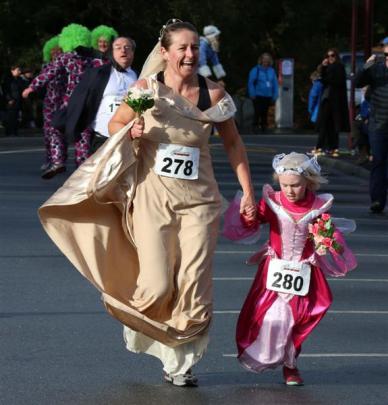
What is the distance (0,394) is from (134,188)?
1256 mm

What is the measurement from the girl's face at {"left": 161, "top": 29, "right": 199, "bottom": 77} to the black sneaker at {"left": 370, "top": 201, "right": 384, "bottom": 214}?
10.1 metres

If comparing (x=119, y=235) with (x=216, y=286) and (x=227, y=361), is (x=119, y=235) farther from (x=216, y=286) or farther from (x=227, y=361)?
(x=216, y=286)

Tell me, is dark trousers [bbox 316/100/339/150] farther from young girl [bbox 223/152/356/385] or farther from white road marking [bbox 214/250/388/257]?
young girl [bbox 223/152/356/385]

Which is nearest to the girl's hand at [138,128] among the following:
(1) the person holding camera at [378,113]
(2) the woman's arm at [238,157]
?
(2) the woman's arm at [238,157]

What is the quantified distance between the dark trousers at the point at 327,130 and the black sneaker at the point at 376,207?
8.96 m

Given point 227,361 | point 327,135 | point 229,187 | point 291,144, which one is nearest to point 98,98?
point 229,187

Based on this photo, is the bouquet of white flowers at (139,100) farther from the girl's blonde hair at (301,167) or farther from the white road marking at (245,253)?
the white road marking at (245,253)

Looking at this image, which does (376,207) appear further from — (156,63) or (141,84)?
(141,84)

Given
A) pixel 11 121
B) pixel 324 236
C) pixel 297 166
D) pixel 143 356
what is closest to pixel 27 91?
pixel 143 356

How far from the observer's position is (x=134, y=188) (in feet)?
26.6

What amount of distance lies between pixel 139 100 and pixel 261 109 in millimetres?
29632

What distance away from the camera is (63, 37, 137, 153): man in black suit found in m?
15.6

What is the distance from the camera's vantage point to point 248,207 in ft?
26.6

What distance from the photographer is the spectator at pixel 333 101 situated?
26844mm
